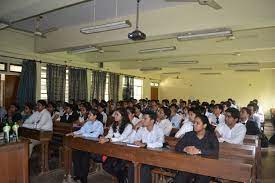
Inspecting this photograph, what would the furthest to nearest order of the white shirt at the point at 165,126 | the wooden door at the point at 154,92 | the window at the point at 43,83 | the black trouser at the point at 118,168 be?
the wooden door at the point at 154,92 → the window at the point at 43,83 → the white shirt at the point at 165,126 → the black trouser at the point at 118,168

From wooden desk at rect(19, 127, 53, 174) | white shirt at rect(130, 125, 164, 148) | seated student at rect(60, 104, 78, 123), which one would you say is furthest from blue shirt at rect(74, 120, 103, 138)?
seated student at rect(60, 104, 78, 123)

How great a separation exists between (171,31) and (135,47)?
10.7ft

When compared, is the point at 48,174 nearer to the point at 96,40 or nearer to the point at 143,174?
the point at 143,174

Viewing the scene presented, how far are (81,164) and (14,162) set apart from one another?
1098mm

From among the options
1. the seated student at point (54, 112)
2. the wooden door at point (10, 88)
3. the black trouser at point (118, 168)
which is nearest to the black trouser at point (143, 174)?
the black trouser at point (118, 168)

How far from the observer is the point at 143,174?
334cm

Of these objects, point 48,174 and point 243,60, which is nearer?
point 48,174

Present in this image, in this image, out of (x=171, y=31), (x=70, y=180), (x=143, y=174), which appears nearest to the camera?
(x=143, y=174)

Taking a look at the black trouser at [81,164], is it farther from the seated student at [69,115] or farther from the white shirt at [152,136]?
the seated student at [69,115]

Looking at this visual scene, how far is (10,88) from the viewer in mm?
7602

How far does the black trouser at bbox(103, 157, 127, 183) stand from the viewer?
3.72 metres

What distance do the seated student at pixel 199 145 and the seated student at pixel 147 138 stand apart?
1.33ft

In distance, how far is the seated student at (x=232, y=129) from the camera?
419 centimetres

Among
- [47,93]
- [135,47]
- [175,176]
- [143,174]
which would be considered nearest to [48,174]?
[143,174]
